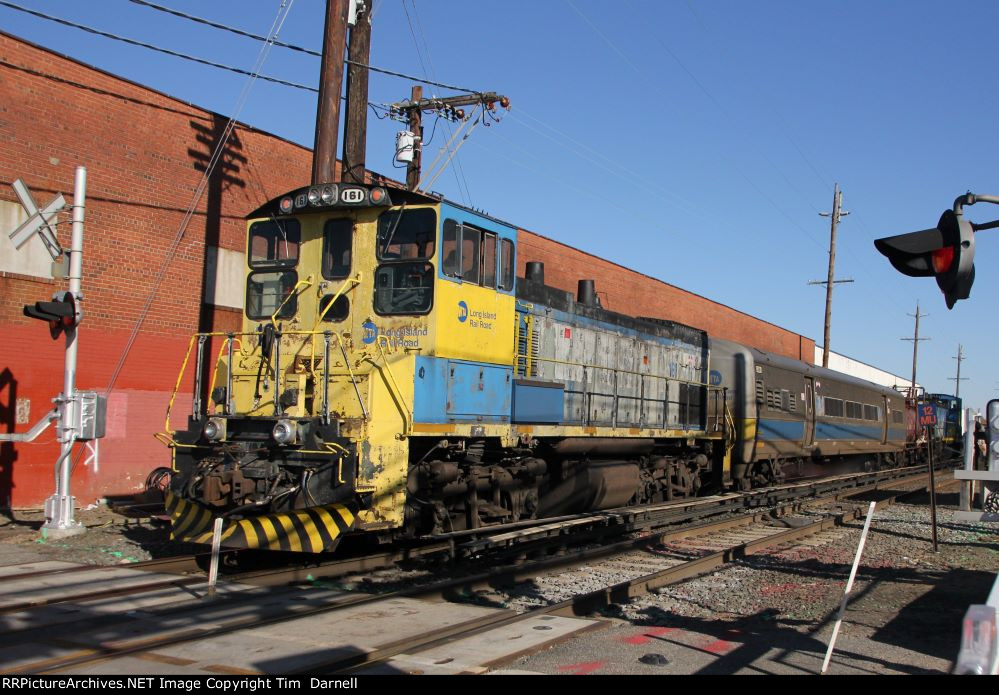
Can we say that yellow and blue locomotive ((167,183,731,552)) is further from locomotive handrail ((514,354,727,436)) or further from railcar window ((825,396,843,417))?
railcar window ((825,396,843,417))

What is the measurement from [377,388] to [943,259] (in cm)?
550

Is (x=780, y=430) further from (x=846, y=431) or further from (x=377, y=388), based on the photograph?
(x=377, y=388)

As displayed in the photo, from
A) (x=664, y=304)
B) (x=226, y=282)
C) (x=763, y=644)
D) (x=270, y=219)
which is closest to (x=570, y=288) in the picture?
(x=664, y=304)

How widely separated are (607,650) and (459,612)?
167 cm

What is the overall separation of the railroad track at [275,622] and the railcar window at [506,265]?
136 inches

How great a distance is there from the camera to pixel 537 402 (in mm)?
11148

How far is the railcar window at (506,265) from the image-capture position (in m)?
10.7

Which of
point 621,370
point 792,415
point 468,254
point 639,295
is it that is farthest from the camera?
point 639,295

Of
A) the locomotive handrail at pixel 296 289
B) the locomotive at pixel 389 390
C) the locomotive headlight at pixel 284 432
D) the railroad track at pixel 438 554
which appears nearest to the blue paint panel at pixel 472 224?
the locomotive at pixel 389 390

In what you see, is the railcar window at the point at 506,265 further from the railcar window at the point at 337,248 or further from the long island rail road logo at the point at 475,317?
the railcar window at the point at 337,248

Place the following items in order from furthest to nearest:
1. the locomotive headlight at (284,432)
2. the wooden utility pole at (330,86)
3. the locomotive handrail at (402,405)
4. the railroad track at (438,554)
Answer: the wooden utility pole at (330,86)
the locomotive handrail at (402,405)
the locomotive headlight at (284,432)
the railroad track at (438,554)

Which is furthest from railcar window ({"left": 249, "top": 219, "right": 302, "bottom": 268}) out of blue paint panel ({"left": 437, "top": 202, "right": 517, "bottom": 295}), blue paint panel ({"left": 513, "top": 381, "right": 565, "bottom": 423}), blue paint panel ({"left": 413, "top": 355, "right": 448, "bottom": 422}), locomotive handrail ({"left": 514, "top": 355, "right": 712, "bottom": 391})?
blue paint panel ({"left": 513, "top": 381, "right": 565, "bottom": 423})

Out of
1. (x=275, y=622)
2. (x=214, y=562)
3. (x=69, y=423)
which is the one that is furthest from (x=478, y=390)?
(x=69, y=423)
